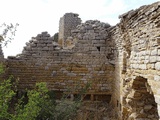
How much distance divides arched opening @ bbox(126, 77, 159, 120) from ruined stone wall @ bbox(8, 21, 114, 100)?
2.31m

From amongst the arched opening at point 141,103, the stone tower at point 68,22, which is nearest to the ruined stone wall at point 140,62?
the arched opening at point 141,103

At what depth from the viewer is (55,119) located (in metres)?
5.99

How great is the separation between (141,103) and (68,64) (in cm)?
318

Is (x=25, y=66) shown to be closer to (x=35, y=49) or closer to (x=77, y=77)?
(x=35, y=49)

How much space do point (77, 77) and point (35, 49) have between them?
1.75 m

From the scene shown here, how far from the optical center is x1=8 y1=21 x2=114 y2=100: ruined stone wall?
799 cm

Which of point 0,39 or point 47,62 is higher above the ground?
point 0,39

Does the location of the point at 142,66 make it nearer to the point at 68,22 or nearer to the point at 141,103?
the point at 141,103

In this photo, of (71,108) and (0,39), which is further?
(71,108)

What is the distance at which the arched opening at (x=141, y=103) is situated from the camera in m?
5.48

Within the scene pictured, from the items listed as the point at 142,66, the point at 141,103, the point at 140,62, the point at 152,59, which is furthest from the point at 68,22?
the point at 152,59

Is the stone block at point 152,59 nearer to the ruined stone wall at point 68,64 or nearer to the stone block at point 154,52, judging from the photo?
the stone block at point 154,52

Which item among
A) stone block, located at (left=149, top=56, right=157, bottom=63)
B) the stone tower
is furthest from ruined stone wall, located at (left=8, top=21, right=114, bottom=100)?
stone block, located at (left=149, top=56, right=157, bottom=63)

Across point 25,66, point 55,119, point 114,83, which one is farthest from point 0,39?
point 114,83
